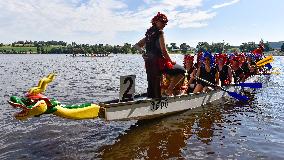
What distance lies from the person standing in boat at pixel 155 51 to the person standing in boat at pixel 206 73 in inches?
175

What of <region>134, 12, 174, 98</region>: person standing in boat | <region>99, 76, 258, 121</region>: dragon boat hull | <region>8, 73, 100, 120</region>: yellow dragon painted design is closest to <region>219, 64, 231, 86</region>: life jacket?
<region>99, 76, 258, 121</region>: dragon boat hull

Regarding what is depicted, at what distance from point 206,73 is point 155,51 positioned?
5627 millimetres

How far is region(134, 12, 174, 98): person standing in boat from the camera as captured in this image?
1055cm

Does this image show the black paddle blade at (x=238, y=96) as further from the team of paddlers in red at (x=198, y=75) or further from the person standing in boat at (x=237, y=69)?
the person standing in boat at (x=237, y=69)

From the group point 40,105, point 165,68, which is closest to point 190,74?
point 165,68

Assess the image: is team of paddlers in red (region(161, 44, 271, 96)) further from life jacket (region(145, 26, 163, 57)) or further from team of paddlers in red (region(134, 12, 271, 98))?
life jacket (region(145, 26, 163, 57))

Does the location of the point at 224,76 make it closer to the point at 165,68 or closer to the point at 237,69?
the point at 237,69

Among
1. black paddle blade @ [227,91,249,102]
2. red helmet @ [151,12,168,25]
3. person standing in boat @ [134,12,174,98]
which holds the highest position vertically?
red helmet @ [151,12,168,25]

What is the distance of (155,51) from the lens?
1078 cm

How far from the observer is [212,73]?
52.1ft

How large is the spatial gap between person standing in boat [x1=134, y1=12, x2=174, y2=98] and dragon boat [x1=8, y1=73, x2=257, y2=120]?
59 cm

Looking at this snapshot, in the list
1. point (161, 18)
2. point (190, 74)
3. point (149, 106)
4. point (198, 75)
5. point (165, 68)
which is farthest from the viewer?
point (190, 74)

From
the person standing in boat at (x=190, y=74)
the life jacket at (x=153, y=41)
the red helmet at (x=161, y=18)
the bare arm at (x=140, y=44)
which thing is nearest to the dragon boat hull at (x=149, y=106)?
the person standing in boat at (x=190, y=74)

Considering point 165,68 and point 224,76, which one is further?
point 224,76
